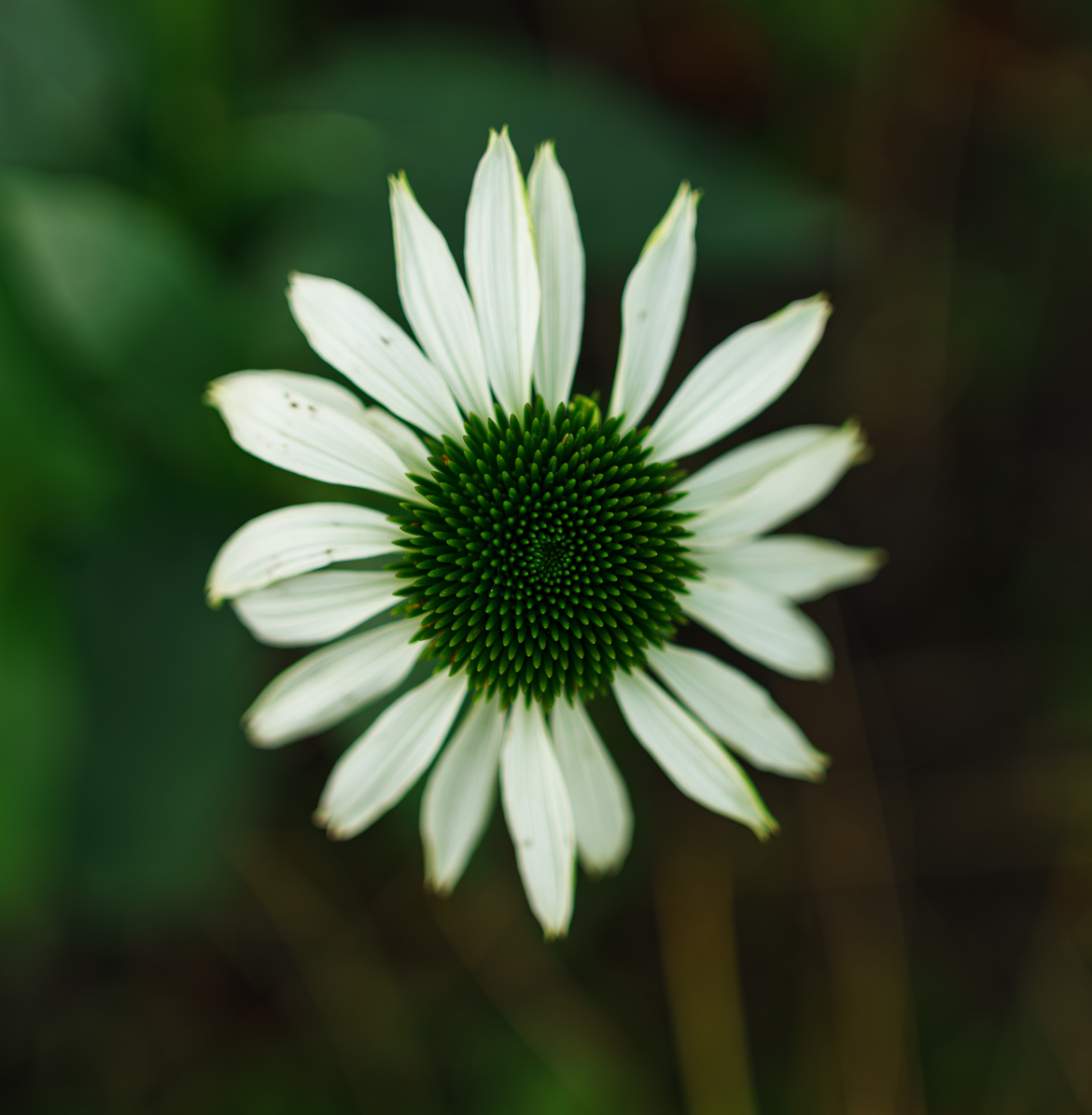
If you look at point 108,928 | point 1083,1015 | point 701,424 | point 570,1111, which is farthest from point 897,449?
point 108,928

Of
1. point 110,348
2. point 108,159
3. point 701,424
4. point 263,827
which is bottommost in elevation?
point 263,827

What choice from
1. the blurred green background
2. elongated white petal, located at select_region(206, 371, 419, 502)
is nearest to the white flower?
elongated white petal, located at select_region(206, 371, 419, 502)

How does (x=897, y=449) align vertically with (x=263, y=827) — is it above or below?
above

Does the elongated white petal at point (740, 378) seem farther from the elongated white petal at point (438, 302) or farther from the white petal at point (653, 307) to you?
the elongated white petal at point (438, 302)

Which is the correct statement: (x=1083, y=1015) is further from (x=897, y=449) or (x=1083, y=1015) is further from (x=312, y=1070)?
(x=312, y=1070)

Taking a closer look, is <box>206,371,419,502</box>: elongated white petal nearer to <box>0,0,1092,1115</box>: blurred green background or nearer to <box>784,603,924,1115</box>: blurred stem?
<box>0,0,1092,1115</box>: blurred green background

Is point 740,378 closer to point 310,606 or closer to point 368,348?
point 368,348
